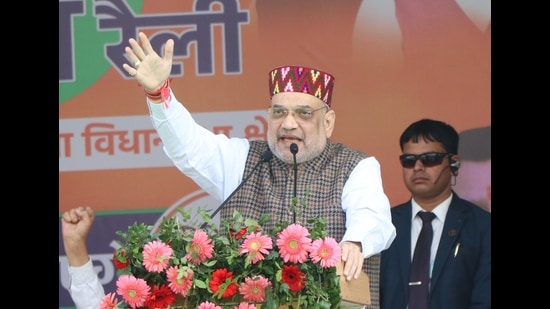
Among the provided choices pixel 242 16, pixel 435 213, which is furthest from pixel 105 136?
pixel 435 213

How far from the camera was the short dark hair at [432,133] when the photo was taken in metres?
5.44

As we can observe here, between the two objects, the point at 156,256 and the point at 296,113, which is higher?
the point at 296,113

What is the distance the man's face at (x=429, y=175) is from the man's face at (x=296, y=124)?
1.03 metres

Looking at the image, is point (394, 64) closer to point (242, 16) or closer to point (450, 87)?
point (450, 87)

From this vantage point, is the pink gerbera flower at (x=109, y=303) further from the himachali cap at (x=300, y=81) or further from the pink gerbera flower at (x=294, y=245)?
the himachali cap at (x=300, y=81)

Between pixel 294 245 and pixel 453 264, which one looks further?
pixel 453 264

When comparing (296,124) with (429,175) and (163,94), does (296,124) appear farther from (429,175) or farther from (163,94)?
(429,175)

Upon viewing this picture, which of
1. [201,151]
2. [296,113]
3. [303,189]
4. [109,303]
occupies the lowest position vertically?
[109,303]

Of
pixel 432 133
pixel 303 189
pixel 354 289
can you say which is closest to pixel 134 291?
pixel 354 289

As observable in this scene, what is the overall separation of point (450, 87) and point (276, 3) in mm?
909

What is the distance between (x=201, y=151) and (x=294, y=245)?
1.11 m

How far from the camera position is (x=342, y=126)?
5547mm

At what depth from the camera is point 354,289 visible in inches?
143

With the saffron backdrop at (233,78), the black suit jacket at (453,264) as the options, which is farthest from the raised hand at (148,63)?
the black suit jacket at (453,264)
